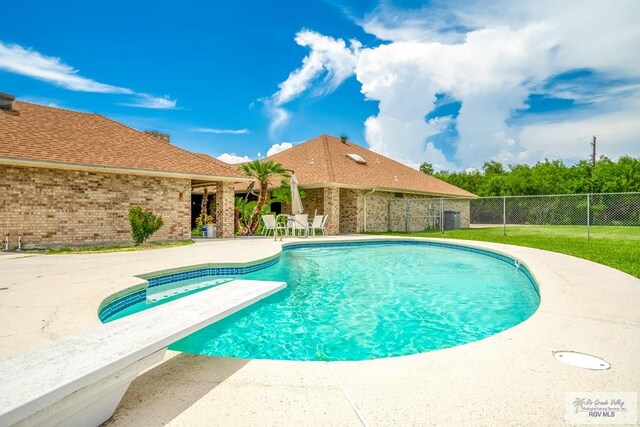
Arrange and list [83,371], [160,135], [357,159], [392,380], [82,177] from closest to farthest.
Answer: [83,371]
[392,380]
[82,177]
[160,135]
[357,159]

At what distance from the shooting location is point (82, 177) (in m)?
11.6

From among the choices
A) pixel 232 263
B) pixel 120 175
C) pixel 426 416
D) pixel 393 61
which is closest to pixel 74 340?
pixel 426 416

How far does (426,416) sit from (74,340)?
7.10ft

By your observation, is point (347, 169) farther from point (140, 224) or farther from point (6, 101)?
point (6, 101)

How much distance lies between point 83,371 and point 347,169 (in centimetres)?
1805

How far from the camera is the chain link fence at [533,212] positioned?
21.2 m

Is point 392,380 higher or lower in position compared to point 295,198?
lower

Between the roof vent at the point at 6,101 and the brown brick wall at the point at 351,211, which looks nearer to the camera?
the roof vent at the point at 6,101

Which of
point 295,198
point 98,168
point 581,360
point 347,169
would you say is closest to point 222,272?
point 581,360

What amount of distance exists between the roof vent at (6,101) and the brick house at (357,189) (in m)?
11.8

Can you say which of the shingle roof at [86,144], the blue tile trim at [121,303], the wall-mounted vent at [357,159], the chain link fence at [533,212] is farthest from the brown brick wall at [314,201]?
the blue tile trim at [121,303]

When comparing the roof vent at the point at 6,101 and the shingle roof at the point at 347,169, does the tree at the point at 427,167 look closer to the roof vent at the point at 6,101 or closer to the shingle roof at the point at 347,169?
the shingle roof at the point at 347,169

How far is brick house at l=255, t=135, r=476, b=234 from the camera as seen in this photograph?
17.9m

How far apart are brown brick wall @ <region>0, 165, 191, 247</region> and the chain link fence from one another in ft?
41.5
